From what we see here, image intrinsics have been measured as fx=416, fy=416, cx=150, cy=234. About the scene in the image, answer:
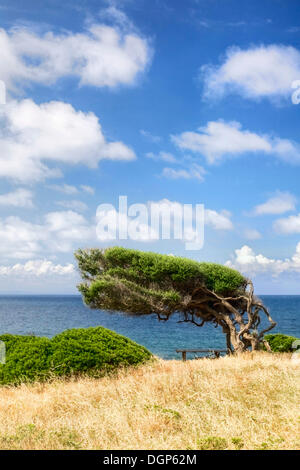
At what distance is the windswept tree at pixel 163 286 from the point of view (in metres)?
15.5

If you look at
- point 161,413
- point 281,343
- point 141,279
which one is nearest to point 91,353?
point 141,279

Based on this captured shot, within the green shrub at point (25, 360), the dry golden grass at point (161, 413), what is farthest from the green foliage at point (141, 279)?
the dry golden grass at point (161, 413)

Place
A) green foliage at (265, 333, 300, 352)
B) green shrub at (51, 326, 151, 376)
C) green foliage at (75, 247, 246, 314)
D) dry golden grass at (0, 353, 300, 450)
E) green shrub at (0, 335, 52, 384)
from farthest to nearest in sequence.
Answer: green foliage at (265, 333, 300, 352) < green foliage at (75, 247, 246, 314) < green shrub at (51, 326, 151, 376) < green shrub at (0, 335, 52, 384) < dry golden grass at (0, 353, 300, 450)

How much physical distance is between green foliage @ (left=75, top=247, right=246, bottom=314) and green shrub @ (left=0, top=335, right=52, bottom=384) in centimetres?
413

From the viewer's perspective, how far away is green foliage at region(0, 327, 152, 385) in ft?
35.7

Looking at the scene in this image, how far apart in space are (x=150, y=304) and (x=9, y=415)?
27.8 feet

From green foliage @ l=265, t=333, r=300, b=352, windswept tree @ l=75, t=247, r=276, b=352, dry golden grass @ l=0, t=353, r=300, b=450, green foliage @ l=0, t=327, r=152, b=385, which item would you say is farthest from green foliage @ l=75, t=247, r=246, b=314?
dry golden grass @ l=0, t=353, r=300, b=450

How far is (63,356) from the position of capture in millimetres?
11242

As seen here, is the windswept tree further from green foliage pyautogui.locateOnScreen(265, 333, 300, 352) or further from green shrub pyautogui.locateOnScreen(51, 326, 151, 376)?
green shrub pyautogui.locateOnScreen(51, 326, 151, 376)

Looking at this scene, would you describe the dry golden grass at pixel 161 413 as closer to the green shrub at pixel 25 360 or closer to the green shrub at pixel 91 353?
the green shrub at pixel 25 360

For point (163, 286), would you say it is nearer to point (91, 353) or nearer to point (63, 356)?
point (91, 353)

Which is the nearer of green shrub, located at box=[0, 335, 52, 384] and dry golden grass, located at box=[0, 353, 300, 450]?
dry golden grass, located at box=[0, 353, 300, 450]

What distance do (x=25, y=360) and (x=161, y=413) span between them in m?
5.69
